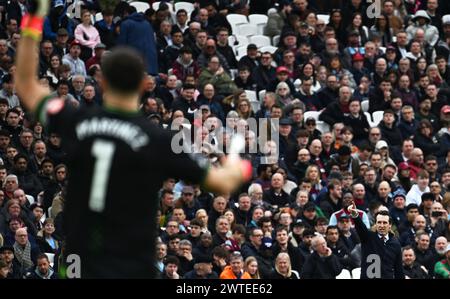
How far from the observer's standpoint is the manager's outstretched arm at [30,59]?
6.16 meters

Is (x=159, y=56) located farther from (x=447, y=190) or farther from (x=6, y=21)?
(x=447, y=190)

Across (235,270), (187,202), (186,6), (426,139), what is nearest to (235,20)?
(186,6)

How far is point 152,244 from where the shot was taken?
607cm

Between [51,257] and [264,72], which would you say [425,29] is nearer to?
[264,72]

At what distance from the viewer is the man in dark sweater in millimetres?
14117

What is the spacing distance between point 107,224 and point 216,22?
1507 centimetres

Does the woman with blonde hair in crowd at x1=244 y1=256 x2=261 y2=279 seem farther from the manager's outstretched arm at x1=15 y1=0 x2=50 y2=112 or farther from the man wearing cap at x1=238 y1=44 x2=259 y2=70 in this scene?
the manager's outstretched arm at x1=15 y1=0 x2=50 y2=112

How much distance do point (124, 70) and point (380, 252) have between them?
8.62 m

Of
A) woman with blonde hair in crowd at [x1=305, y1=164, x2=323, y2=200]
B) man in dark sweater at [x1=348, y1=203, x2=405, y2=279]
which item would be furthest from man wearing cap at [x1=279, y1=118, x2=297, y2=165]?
man in dark sweater at [x1=348, y1=203, x2=405, y2=279]

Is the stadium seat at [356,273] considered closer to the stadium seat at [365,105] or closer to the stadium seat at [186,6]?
the stadium seat at [365,105]

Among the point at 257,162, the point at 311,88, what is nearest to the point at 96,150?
the point at 257,162

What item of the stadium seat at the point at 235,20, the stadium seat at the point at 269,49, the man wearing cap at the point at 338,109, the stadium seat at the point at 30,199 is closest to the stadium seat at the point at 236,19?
the stadium seat at the point at 235,20

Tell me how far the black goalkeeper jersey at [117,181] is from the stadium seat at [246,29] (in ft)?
50.5

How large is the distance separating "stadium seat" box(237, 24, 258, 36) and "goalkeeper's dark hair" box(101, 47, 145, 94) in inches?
609
